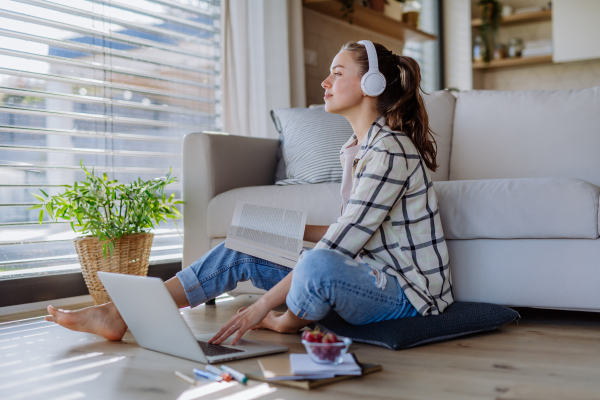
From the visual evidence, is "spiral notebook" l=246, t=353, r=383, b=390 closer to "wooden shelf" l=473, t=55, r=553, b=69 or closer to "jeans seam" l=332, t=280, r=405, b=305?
"jeans seam" l=332, t=280, r=405, b=305

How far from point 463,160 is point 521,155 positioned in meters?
0.22

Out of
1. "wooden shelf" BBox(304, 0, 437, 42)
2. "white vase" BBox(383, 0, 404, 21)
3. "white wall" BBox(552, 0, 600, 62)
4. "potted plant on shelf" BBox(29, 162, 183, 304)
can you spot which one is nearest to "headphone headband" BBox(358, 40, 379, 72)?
"potted plant on shelf" BBox(29, 162, 183, 304)

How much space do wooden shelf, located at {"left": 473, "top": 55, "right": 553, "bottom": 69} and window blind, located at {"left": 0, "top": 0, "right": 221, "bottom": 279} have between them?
270 cm

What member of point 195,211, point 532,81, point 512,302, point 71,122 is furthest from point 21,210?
point 532,81

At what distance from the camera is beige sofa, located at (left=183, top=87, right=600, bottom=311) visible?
5.14 feet

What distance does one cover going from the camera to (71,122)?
7.70 feet

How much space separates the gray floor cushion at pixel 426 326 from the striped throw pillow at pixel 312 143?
780 millimetres

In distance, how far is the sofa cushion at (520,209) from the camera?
5.07ft

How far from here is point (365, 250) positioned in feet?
4.71

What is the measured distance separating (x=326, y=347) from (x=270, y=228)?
20.0 inches

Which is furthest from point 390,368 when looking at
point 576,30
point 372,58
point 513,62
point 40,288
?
point 513,62

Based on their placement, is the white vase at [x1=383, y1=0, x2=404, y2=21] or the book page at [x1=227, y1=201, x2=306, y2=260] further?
the white vase at [x1=383, y1=0, x2=404, y2=21]

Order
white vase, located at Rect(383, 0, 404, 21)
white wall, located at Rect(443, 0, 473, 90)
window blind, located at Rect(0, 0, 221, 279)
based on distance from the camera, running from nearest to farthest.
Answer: window blind, located at Rect(0, 0, 221, 279) < white vase, located at Rect(383, 0, 404, 21) < white wall, located at Rect(443, 0, 473, 90)

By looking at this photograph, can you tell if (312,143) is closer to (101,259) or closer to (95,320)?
(101,259)
